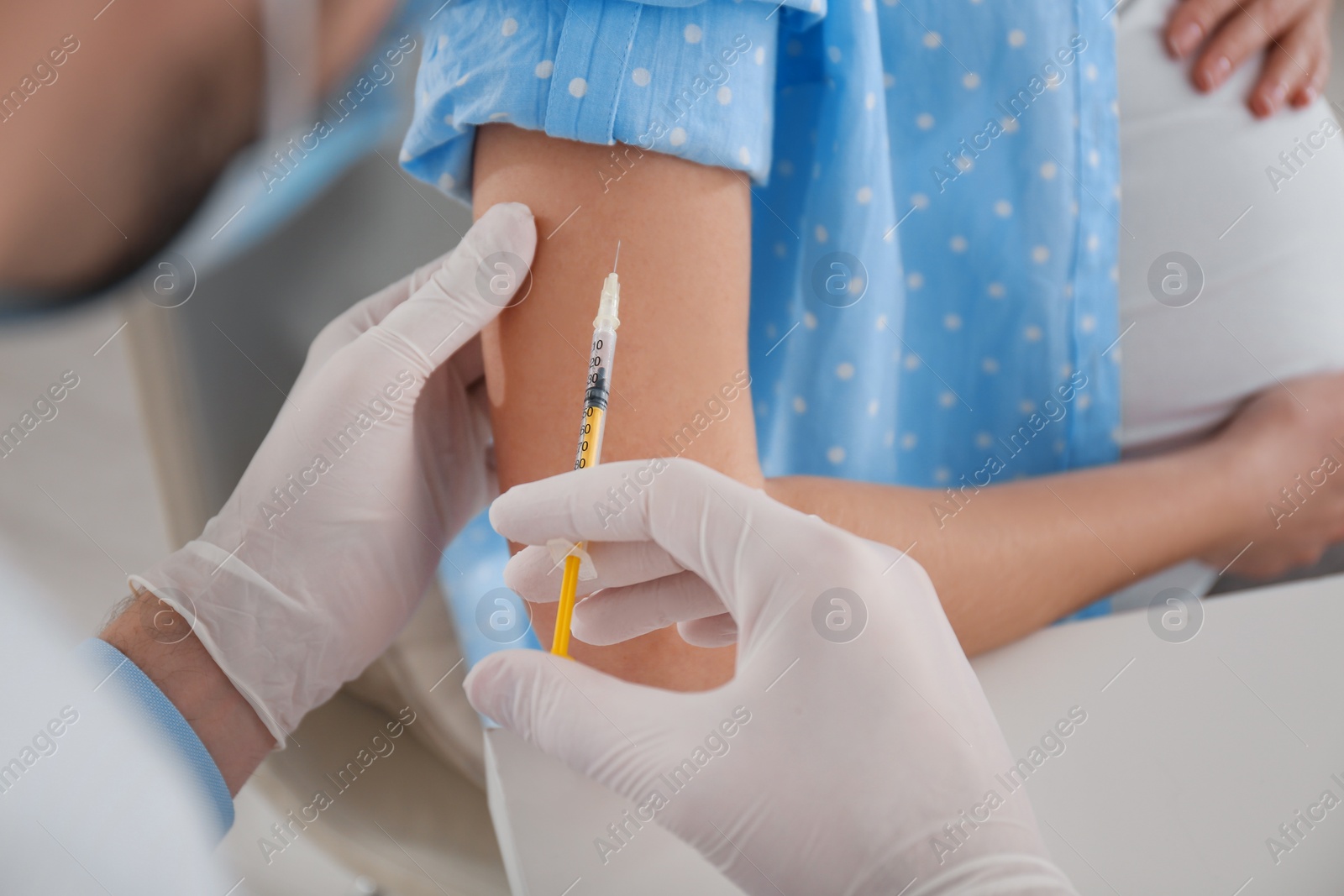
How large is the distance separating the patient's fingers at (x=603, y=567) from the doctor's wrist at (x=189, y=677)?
29 centimetres

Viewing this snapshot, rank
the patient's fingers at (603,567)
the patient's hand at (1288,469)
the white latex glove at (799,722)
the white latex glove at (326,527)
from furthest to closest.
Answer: the patient's hand at (1288,469), the white latex glove at (326,527), the patient's fingers at (603,567), the white latex glove at (799,722)

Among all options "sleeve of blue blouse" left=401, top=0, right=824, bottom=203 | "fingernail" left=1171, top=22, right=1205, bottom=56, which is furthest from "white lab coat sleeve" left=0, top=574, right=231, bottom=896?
"fingernail" left=1171, top=22, right=1205, bottom=56

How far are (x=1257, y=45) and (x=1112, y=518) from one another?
21.6 inches

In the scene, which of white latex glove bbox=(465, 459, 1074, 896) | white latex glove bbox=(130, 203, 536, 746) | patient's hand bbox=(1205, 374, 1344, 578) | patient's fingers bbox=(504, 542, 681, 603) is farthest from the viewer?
patient's hand bbox=(1205, 374, 1344, 578)

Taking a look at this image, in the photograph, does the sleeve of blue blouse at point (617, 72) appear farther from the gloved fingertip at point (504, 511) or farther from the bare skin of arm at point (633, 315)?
the gloved fingertip at point (504, 511)

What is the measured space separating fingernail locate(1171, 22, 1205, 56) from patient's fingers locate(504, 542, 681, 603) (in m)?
0.79

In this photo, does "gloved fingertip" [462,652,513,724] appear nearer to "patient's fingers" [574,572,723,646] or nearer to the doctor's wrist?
"patient's fingers" [574,572,723,646]

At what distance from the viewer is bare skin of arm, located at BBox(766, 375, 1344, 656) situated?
71 centimetres

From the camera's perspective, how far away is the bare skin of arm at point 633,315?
0.63m

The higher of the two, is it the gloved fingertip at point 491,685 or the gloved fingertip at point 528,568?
the gloved fingertip at point 528,568

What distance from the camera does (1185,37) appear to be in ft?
2.84

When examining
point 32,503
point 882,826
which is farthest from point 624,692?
point 32,503

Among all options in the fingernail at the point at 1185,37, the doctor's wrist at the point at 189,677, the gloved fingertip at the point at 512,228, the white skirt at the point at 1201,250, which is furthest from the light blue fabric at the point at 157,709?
the fingernail at the point at 1185,37

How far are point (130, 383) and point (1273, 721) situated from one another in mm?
1182
